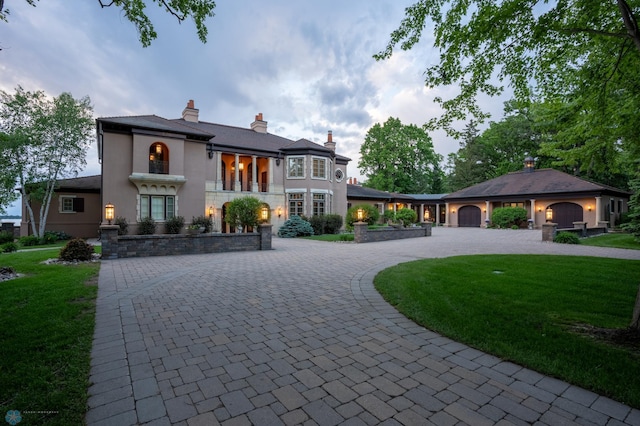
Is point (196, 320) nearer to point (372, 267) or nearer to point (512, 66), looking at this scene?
point (372, 267)

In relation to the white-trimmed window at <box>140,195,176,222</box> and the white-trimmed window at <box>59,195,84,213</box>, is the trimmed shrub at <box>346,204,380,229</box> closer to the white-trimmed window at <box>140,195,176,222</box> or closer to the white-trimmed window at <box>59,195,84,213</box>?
the white-trimmed window at <box>140,195,176,222</box>

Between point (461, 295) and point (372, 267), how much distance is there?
3512mm

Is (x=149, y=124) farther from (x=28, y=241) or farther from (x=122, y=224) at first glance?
(x=28, y=241)

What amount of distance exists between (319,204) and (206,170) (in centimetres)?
896

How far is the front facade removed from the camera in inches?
693

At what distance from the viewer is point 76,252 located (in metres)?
9.95

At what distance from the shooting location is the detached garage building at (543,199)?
81.4ft

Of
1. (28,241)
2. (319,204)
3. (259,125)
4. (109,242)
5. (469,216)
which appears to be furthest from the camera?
(469,216)

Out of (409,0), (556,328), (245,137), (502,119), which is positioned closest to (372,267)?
(556,328)

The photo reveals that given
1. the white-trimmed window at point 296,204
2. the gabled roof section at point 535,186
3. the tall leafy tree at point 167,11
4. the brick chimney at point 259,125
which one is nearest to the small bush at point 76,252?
the tall leafy tree at point 167,11

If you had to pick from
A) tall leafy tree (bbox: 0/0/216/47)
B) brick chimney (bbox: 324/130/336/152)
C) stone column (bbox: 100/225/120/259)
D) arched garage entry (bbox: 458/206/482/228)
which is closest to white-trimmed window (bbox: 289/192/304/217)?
brick chimney (bbox: 324/130/336/152)

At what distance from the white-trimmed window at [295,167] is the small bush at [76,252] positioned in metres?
15.3

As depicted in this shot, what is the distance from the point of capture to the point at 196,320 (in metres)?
4.45

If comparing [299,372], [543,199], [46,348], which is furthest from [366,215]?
[543,199]
